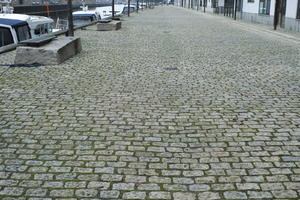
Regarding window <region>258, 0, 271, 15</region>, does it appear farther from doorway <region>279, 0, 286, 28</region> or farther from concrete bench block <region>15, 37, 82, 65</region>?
concrete bench block <region>15, 37, 82, 65</region>

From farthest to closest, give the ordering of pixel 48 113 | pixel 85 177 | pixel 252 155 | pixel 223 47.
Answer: pixel 223 47 → pixel 48 113 → pixel 252 155 → pixel 85 177

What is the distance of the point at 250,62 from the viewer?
1254 cm

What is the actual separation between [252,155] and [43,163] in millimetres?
2773

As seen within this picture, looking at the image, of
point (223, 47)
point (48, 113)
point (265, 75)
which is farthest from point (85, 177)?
point (223, 47)

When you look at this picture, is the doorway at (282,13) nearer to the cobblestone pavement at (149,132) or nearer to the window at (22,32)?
the cobblestone pavement at (149,132)

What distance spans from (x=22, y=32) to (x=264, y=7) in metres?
22.7

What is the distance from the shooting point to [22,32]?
701 inches

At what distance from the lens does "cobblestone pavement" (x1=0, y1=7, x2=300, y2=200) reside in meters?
4.30

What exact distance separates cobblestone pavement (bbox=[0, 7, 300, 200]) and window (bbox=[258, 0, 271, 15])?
22.3m

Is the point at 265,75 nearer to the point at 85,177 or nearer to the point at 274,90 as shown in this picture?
the point at 274,90

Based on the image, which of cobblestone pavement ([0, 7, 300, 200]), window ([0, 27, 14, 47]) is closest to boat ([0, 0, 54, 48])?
window ([0, 27, 14, 47])

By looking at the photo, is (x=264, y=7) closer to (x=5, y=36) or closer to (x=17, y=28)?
(x=17, y=28)

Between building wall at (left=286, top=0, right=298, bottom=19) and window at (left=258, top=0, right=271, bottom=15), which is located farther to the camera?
window at (left=258, top=0, right=271, bottom=15)

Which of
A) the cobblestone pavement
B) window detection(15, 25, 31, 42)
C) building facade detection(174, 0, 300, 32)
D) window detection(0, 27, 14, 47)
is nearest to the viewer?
the cobblestone pavement
